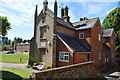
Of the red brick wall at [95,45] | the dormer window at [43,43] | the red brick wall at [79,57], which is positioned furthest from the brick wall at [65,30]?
the red brick wall at [79,57]

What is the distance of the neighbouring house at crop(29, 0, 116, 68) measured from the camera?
15616 mm

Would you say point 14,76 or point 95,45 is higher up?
point 95,45

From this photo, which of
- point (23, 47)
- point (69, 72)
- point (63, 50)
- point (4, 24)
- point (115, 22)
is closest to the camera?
point (69, 72)

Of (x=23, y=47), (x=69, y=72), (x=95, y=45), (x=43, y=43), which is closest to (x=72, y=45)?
(x=43, y=43)

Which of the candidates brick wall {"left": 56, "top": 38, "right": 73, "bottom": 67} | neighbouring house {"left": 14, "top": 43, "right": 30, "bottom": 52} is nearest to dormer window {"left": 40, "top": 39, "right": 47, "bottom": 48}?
brick wall {"left": 56, "top": 38, "right": 73, "bottom": 67}

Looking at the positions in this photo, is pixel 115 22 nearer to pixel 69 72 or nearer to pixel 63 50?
pixel 63 50

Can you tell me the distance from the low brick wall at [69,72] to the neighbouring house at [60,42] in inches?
91.9

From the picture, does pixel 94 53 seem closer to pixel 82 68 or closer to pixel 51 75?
pixel 82 68

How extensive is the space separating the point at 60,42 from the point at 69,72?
721 centimetres

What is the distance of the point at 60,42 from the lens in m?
16.1

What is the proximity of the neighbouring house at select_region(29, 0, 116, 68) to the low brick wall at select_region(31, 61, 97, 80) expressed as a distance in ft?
7.66

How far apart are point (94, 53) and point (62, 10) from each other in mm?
13465

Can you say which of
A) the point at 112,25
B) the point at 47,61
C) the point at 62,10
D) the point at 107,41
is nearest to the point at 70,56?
the point at 47,61

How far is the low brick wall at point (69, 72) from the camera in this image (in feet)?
22.6
